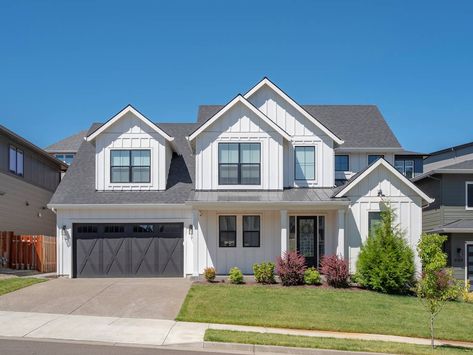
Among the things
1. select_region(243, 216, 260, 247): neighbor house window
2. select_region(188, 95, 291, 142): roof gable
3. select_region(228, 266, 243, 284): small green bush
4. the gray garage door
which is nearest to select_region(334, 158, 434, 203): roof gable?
select_region(188, 95, 291, 142): roof gable

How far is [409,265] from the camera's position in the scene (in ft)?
66.2

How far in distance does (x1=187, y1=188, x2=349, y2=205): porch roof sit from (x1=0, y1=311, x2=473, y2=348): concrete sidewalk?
25.2 feet

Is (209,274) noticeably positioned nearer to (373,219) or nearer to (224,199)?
(224,199)

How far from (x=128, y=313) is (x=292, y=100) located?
12.5 metres

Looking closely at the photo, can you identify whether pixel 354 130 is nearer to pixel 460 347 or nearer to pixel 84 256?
pixel 84 256

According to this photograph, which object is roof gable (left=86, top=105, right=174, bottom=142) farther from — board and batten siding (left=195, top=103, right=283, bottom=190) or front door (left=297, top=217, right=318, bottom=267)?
front door (left=297, top=217, right=318, bottom=267)

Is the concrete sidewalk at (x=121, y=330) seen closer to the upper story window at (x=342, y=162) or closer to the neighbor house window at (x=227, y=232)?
the neighbor house window at (x=227, y=232)

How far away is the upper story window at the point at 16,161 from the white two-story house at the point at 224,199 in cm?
445

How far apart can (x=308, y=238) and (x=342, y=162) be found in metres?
6.84

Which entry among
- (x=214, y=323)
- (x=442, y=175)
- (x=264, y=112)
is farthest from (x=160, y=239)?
(x=442, y=175)

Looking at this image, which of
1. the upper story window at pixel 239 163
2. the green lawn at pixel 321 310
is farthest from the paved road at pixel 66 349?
the upper story window at pixel 239 163

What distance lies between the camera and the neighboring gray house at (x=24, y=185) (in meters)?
25.7

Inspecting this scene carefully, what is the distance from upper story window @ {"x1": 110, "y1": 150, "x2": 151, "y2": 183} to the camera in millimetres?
23734

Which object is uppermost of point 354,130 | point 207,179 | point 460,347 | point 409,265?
point 354,130
